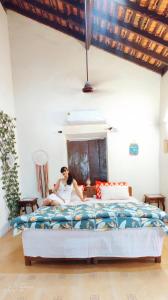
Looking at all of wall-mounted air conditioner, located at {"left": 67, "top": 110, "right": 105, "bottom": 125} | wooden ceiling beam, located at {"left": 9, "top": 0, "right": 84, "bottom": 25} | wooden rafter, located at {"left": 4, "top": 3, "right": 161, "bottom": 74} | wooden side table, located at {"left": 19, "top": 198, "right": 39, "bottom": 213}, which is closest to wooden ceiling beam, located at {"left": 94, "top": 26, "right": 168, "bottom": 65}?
wooden ceiling beam, located at {"left": 9, "top": 0, "right": 84, "bottom": 25}

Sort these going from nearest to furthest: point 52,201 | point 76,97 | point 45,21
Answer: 1. point 52,201
2. point 45,21
3. point 76,97

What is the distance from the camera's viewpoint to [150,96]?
4895mm

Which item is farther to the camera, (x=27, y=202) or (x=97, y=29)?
(x=27, y=202)

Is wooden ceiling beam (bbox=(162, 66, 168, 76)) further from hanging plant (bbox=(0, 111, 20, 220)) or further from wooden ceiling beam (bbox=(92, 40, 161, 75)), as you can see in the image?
hanging plant (bbox=(0, 111, 20, 220))

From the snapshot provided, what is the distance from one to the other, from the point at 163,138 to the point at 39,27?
3.81 metres

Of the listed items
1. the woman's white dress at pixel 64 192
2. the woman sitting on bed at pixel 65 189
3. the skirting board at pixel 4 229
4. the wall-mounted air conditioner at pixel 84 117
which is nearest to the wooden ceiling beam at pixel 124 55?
the wall-mounted air conditioner at pixel 84 117

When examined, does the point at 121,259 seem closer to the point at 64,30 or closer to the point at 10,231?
the point at 10,231

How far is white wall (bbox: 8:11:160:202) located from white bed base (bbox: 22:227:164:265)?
2.21 meters

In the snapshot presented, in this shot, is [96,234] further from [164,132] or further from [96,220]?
[164,132]

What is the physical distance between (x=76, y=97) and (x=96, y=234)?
125 inches

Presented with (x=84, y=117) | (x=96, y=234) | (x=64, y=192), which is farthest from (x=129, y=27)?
(x=96, y=234)

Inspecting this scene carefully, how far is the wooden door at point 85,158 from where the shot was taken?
5.11 metres

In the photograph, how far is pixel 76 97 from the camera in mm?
4945

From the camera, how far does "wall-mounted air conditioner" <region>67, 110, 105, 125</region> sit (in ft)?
15.9
